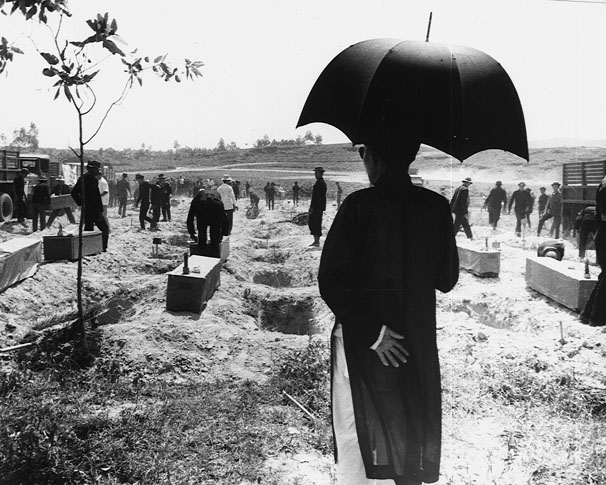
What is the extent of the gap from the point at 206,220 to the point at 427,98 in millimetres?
6629

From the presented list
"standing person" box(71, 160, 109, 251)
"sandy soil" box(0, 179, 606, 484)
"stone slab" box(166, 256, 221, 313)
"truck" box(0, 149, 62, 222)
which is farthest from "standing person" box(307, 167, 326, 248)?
"truck" box(0, 149, 62, 222)

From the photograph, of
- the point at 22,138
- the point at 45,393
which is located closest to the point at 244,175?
the point at 22,138

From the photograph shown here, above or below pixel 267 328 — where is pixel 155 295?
above

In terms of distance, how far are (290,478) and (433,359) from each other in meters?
1.40

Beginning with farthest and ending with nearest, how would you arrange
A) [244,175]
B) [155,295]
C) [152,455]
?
[244,175]
[155,295]
[152,455]

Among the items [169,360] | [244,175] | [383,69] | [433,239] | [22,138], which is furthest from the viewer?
[22,138]

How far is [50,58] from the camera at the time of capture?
4027 millimetres

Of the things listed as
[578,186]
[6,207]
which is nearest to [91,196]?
[6,207]

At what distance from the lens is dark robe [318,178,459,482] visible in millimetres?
2072

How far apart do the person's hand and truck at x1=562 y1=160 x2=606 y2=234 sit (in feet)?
34.6

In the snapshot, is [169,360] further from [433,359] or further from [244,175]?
[244,175]

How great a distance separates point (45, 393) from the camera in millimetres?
4102

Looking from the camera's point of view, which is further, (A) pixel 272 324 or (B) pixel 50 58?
(A) pixel 272 324

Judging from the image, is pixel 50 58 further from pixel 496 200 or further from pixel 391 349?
pixel 496 200
